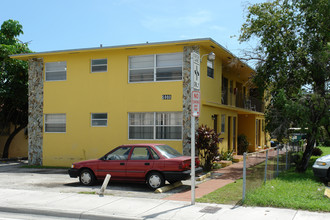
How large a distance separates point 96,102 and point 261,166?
33.1ft

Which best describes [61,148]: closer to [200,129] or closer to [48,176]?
[48,176]

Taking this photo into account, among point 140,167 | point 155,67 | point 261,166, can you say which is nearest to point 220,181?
point 261,166

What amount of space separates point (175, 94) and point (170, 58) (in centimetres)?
178

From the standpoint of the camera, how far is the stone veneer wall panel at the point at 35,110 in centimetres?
1962

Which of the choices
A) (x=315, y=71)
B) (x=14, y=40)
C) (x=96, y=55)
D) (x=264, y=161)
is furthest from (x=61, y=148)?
(x=315, y=71)

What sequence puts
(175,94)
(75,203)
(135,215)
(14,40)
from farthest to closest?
1. (14,40)
2. (175,94)
3. (75,203)
4. (135,215)

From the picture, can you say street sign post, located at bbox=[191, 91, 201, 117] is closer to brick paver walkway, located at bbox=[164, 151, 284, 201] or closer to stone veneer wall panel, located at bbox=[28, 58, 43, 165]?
brick paver walkway, located at bbox=[164, 151, 284, 201]

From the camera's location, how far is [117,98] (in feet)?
58.9

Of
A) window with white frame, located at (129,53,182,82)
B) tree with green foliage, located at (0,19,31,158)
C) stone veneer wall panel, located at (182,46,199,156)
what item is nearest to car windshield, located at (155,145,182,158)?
stone veneer wall panel, located at (182,46,199,156)

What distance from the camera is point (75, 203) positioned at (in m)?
9.54

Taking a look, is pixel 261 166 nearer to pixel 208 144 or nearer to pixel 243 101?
pixel 208 144

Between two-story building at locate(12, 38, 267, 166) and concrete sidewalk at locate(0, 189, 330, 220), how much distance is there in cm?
700

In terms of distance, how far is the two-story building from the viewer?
1678 centimetres

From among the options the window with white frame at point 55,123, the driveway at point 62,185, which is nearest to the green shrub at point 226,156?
the driveway at point 62,185
